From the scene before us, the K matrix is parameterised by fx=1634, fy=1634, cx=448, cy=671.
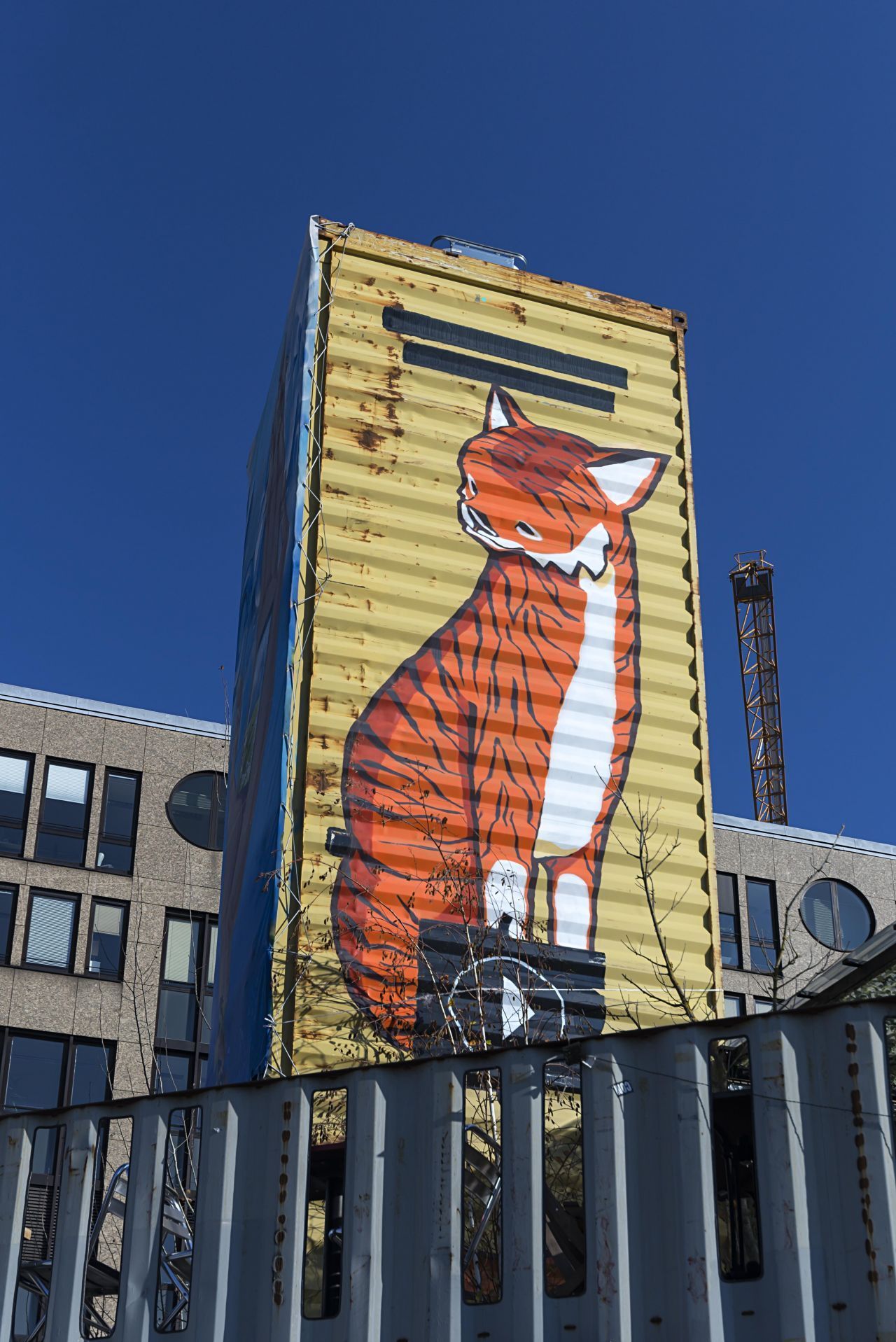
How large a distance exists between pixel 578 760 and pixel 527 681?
1.97ft

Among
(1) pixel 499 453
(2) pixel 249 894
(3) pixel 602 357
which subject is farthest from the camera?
(3) pixel 602 357

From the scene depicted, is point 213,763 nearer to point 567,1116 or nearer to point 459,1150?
point 567,1116

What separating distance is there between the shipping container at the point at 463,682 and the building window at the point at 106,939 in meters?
15.8

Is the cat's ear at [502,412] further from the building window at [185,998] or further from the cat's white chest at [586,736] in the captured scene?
the building window at [185,998]

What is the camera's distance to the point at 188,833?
92.8 feet

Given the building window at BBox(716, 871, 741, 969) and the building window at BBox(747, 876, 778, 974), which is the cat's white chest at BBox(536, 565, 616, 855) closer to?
the building window at BBox(716, 871, 741, 969)

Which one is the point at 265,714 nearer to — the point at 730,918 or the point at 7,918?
the point at 7,918

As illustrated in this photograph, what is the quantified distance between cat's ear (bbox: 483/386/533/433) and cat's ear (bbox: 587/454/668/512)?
0.61m

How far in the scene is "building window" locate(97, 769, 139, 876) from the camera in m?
27.8

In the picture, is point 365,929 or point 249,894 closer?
point 365,929

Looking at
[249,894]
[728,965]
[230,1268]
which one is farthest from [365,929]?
[728,965]

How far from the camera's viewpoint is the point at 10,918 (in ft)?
87.4

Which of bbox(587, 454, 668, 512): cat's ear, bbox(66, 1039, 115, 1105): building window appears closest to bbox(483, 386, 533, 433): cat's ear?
bbox(587, 454, 668, 512): cat's ear

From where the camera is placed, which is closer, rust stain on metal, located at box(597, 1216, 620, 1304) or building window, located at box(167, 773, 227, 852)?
rust stain on metal, located at box(597, 1216, 620, 1304)
